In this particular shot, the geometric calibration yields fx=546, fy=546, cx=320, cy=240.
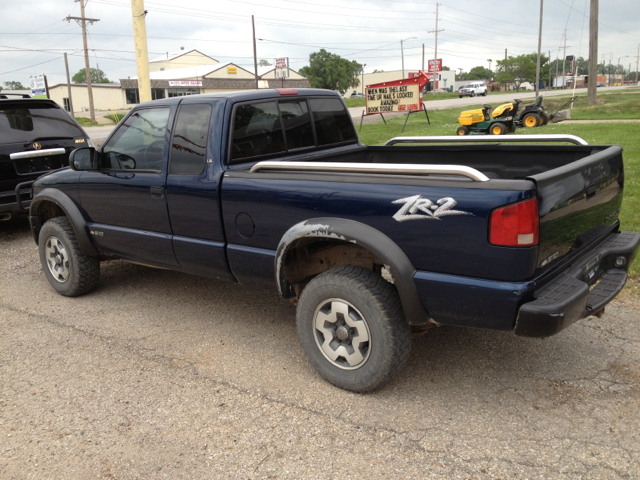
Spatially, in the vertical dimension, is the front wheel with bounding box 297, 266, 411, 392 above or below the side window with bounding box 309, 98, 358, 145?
below

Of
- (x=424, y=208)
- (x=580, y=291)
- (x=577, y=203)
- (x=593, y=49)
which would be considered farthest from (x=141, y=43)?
(x=593, y=49)

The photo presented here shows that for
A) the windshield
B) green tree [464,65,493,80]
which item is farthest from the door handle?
green tree [464,65,493,80]

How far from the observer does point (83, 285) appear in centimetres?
536

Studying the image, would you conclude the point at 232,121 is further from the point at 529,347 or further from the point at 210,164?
the point at 529,347

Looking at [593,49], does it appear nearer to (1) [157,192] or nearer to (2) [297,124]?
(2) [297,124]

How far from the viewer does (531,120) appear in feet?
61.8

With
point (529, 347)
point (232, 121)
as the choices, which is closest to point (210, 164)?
point (232, 121)

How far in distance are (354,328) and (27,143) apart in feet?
20.8

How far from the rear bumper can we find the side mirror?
394cm

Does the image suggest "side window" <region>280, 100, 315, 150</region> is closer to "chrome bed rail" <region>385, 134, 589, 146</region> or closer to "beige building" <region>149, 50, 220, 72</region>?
"chrome bed rail" <region>385, 134, 589, 146</region>

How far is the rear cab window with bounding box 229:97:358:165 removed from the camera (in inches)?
163

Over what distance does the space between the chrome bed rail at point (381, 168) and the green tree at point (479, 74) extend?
148 meters

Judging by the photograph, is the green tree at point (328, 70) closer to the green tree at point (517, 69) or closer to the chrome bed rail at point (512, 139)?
the green tree at point (517, 69)

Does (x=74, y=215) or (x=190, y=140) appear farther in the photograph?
(x=74, y=215)
